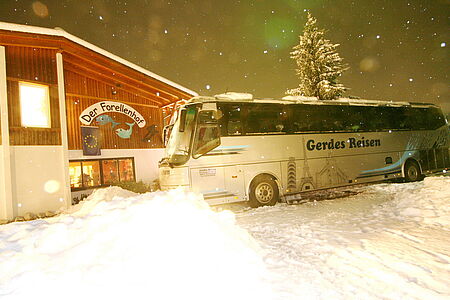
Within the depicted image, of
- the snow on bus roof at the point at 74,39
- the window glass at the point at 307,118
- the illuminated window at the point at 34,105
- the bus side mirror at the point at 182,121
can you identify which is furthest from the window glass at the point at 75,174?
the window glass at the point at 307,118

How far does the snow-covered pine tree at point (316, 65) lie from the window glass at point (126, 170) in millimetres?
19737

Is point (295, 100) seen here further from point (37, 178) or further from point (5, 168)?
point (5, 168)

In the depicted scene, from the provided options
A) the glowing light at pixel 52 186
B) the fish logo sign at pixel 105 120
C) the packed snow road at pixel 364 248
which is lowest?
the packed snow road at pixel 364 248

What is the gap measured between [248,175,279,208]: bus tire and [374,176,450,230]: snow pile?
363 centimetres

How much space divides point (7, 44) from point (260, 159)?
1056 cm

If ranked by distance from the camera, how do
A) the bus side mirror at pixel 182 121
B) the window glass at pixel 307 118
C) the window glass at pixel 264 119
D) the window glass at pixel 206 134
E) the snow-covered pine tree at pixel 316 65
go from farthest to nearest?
the snow-covered pine tree at pixel 316 65, the window glass at pixel 307 118, the window glass at pixel 264 119, the window glass at pixel 206 134, the bus side mirror at pixel 182 121

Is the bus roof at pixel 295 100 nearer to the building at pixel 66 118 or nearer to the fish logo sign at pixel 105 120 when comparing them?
the building at pixel 66 118

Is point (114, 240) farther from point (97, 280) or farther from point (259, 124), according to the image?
point (259, 124)

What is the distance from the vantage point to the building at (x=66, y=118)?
32.7 feet

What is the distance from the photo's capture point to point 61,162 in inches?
439

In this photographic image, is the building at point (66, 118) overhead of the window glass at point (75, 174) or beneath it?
overhead

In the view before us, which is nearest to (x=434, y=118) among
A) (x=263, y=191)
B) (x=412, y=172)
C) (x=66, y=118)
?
(x=412, y=172)

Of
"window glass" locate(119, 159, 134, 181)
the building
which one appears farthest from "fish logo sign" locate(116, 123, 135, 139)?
"window glass" locate(119, 159, 134, 181)

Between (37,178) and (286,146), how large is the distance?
10.0m
